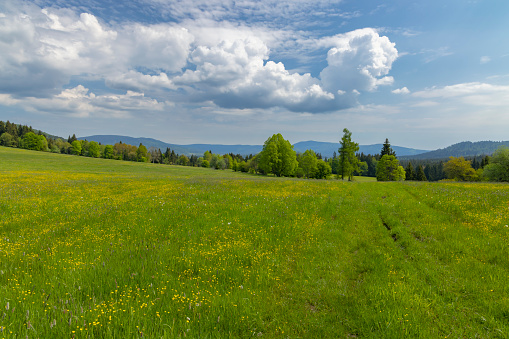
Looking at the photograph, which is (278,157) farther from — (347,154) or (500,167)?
(500,167)

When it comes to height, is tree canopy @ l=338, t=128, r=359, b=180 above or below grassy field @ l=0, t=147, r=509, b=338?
above

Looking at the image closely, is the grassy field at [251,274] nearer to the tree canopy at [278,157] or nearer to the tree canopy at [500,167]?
the tree canopy at [278,157]

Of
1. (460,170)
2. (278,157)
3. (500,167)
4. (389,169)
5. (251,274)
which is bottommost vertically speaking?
(251,274)

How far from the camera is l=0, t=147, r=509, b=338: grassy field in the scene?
464 cm

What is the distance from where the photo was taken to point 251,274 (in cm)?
678

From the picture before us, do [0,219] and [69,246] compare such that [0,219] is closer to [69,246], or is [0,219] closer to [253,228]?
[69,246]

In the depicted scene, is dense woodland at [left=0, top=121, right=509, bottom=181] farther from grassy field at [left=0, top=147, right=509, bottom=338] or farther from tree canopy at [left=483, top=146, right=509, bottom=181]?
grassy field at [left=0, top=147, right=509, bottom=338]

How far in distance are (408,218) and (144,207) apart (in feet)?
51.2

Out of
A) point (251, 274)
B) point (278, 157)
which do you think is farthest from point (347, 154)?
point (251, 274)

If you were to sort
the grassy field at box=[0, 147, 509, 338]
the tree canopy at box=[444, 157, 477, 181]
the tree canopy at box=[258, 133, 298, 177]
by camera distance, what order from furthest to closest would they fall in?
the tree canopy at box=[444, 157, 477, 181], the tree canopy at box=[258, 133, 298, 177], the grassy field at box=[0, 147, 509, 338]

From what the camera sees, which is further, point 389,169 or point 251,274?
point 389,169

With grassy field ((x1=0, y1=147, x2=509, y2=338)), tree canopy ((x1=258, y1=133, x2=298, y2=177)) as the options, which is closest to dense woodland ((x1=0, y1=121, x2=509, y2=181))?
tree canopy ((x1=258, y1=133, x2=298, y2=177))

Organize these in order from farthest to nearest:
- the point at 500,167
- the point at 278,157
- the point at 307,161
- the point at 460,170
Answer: the point at 307,161 < the point at 460,170 < the point at 278,157 < the point at 500,167

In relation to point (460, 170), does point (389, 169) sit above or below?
below
